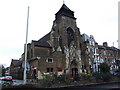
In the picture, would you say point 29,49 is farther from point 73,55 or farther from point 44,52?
point 73,55

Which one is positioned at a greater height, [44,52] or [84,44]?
[84,44]

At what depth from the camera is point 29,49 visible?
42812 millimetres

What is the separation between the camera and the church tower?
1598 inches

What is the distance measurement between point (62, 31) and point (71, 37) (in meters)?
4.51

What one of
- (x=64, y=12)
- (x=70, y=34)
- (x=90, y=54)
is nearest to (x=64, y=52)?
(x=70, y=34)

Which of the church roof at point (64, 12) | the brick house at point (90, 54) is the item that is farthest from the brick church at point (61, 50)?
the brick house at point (90, 54)

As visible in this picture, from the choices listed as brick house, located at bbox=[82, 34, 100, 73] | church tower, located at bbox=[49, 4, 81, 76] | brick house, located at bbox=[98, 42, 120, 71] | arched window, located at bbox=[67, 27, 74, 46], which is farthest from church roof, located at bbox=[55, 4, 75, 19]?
brick house, located at bbox=[98, 42, 120, 71]

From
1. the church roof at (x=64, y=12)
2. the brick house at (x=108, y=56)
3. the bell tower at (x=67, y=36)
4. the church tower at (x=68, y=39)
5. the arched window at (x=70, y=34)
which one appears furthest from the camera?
the brick house at (x=108, y=56)

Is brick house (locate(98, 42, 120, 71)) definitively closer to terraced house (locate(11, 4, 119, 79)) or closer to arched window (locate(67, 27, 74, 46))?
terraced house (locate(11, 4, 119, 79))

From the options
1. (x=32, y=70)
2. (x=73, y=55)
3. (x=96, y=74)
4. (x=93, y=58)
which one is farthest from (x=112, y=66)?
(x=32, y=70)

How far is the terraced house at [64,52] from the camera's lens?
118 ft

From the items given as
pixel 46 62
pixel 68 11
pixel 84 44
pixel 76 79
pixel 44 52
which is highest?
pixel 68 11

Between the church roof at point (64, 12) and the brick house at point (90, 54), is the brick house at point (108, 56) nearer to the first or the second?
the brick house at point (90, 54)

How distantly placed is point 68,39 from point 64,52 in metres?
5.94
